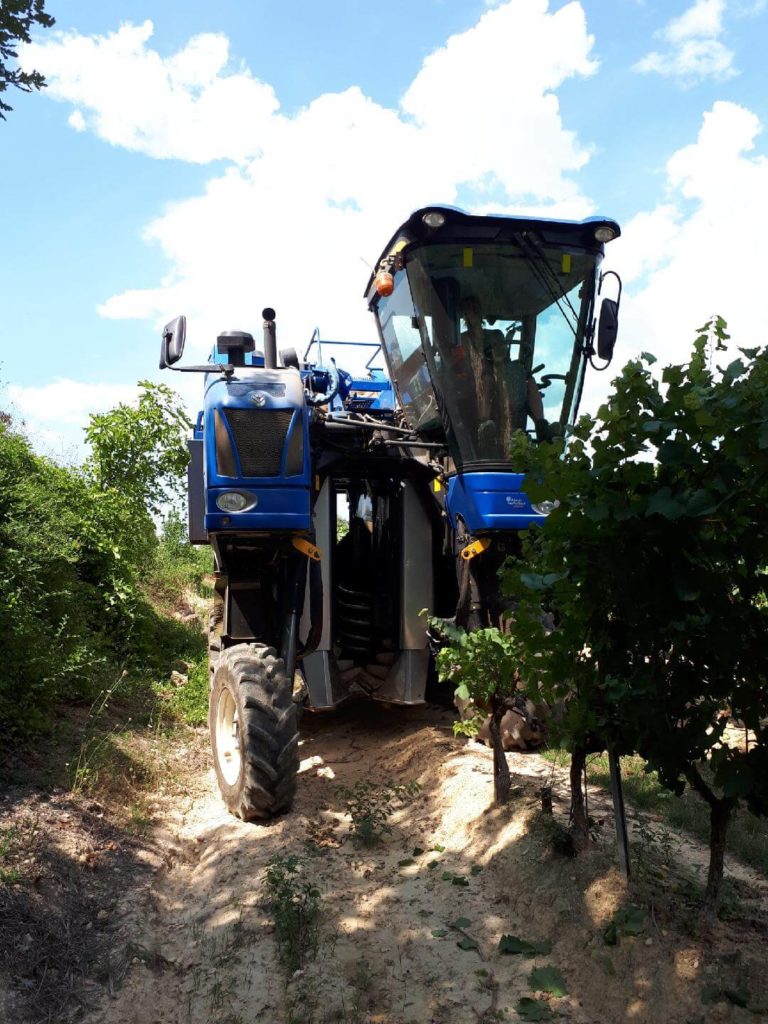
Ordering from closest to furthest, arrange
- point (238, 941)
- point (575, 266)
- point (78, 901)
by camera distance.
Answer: point (238, 941) → point (78, 901) → point (575, 266)

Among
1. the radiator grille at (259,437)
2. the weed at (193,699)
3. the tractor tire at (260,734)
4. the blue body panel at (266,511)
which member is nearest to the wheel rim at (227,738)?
the tractor tire at (260,734)

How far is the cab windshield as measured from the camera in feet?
20.6

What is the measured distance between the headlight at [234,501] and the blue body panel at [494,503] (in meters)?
1.46

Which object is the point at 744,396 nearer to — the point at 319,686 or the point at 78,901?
the point at 78,901

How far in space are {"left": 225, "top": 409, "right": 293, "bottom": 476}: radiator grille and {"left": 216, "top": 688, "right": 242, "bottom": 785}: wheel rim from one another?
1370 millimetres

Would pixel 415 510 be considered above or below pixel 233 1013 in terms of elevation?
above

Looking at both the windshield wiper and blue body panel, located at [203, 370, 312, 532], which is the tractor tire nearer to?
blue body panel, located at [203, 370, 312, 532]

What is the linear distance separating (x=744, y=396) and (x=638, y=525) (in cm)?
54

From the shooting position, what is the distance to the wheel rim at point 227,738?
18.3ft

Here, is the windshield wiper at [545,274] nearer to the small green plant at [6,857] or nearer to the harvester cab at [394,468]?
the harvester cab at [394,468]

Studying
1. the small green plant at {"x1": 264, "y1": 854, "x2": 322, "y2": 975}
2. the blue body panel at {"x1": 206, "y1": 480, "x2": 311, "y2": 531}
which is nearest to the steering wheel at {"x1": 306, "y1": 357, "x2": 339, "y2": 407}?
the blue body panel at {"x1": 206, "y1": 480, "x2": 311, "y2": 531}

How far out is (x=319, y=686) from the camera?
673 centimetres

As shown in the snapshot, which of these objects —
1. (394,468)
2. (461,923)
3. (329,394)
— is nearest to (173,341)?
(329,394)

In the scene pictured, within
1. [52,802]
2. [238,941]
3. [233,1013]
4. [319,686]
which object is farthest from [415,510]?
[233,1013]
